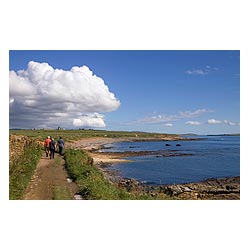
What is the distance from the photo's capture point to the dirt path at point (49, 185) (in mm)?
8336

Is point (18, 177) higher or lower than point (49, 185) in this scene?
higher

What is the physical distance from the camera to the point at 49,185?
9.31 meters

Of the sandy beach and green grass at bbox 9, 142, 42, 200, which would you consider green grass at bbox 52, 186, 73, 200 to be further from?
the sandy beach

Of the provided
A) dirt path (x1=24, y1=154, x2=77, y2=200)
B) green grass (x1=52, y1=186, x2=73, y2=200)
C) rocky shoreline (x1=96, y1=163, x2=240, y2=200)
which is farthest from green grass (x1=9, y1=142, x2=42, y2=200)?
rocky shoreline (x1=96, y1=163, x2=240, y2=200)

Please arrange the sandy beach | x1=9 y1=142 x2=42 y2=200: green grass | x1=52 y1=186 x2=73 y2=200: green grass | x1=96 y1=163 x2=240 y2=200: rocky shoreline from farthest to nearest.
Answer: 1. the sandy beach
2. x1=96 y1=163 x2=240 y2=200: rocky shoreline
3. x1=52 y1=186 x2=73 y2=200: green grass
4. x1=9 y1=142 x2=42 y2=200: green grass

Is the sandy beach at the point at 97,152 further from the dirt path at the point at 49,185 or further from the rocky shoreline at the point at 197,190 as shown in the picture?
the dirt path at the point at 49,185

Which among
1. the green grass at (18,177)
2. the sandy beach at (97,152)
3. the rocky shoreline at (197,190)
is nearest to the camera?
the green grass at (18,177)

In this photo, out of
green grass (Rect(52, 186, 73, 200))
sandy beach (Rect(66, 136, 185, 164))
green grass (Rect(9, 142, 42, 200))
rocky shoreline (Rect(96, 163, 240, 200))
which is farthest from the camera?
sandy beach (Rect(66, 136, 185, 164))

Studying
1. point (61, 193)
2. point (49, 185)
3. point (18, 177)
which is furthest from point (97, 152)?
point (61, 193)

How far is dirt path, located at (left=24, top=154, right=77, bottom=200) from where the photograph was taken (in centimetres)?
834

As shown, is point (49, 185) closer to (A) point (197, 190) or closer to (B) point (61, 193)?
(B) point (61, 193)

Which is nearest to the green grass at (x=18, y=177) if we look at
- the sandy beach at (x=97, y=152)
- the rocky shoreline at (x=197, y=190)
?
the rocky shoreline at (x=197, y=190)

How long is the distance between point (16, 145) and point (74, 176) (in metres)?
3.45

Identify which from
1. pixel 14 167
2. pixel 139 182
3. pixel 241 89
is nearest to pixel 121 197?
pixel 14 167
